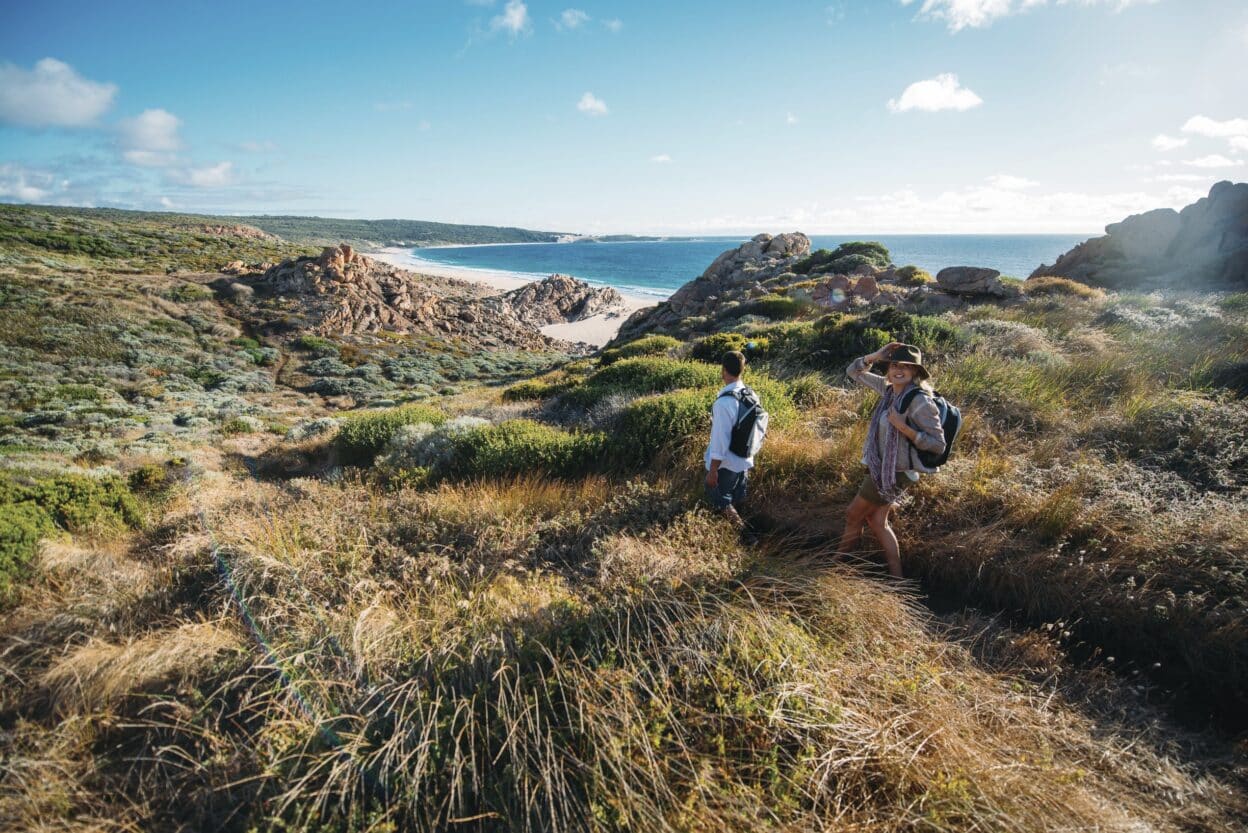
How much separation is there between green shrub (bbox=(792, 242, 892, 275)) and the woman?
31.6 meters

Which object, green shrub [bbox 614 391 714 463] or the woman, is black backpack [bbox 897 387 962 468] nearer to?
the woman

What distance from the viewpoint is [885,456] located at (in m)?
4.21

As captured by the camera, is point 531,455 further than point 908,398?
Yes

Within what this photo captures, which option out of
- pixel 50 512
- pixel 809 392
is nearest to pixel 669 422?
pixel 809 392

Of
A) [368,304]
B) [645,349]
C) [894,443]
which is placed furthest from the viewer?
[368,304]

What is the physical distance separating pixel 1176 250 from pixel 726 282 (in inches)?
894

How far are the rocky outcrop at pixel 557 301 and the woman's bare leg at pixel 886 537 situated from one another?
54951mm

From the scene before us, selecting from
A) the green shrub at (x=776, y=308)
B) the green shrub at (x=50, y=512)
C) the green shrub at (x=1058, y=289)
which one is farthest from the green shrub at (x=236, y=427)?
the green shrub at (x=1058, y=289)

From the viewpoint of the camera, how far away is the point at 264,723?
2.85m

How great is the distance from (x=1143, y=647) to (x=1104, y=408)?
4393 millimetres

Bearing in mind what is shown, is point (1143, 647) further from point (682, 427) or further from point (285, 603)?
point (285, 603)

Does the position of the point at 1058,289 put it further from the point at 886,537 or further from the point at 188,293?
the point at 188,293

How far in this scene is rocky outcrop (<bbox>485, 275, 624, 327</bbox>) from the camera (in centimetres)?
5875

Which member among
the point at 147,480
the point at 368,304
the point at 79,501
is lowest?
the point at 147,480
